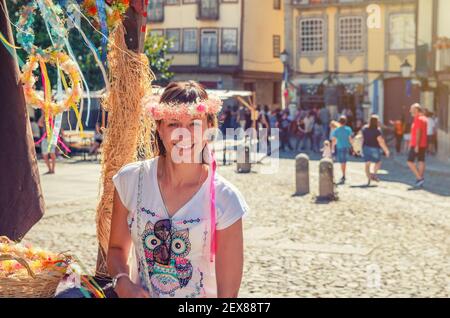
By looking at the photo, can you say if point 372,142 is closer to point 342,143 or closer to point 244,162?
point 342,143

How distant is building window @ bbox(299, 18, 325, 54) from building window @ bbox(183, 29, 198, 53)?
9.74 m

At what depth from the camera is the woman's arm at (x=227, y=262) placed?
10.7 ft

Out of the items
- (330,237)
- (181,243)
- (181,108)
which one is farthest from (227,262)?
(330,237)

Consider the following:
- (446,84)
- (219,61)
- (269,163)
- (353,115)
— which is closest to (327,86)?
(353,115)

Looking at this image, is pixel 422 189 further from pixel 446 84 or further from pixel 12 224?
pixel 12 224

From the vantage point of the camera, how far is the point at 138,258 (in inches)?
133

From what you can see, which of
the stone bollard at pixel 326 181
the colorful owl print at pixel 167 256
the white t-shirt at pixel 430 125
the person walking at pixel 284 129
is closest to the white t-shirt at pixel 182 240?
the colorful owl print at pixel 167 256

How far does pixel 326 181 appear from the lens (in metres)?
15.4

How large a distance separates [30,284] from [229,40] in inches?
1779

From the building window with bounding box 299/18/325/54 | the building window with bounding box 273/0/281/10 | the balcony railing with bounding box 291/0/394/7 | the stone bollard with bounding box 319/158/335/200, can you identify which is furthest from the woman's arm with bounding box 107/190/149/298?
the building window with bounding box 273/0/281/10

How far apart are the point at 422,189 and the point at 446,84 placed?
10.8m

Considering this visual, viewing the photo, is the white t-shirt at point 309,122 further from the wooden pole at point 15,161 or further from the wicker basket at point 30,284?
the wicker basket at point 30,284

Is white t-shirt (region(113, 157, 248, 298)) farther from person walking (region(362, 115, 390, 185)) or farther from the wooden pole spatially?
person walking (region(362, 115, 390, 185))

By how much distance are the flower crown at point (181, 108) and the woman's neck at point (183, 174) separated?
201 millimetres
